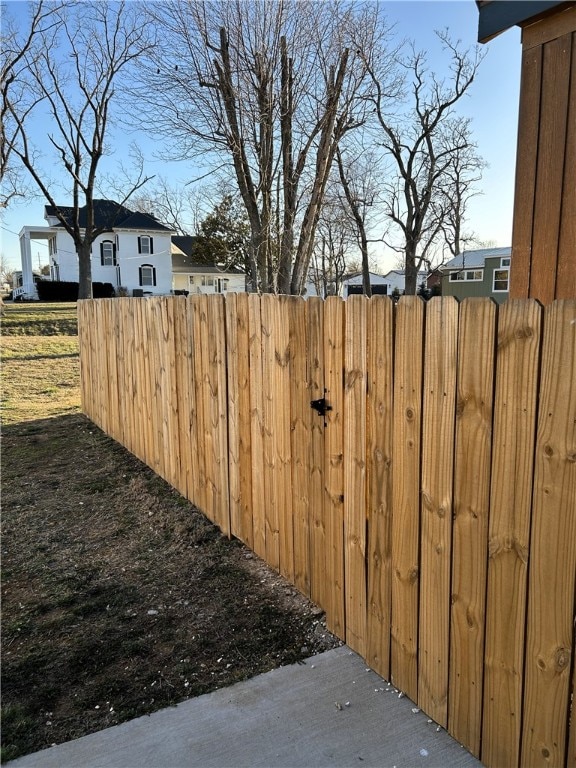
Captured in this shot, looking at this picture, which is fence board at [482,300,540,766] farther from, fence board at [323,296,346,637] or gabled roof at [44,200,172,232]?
gabled roof at [44,200,172,232]

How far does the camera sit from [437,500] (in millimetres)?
1929

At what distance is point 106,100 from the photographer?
17.8m

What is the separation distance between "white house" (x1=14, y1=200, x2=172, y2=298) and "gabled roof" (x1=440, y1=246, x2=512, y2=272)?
16.7 metres

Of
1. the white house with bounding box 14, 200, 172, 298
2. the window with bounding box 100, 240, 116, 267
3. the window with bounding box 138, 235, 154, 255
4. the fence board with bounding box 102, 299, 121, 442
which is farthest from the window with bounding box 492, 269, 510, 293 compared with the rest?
the fence board with bounding box 102, 299, 121, 442

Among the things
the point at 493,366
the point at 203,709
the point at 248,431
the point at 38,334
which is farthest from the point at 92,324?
the point at 38,334

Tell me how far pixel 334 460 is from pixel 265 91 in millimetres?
8659

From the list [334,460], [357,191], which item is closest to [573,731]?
[334,460]

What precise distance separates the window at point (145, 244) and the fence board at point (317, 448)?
30601 millimetres

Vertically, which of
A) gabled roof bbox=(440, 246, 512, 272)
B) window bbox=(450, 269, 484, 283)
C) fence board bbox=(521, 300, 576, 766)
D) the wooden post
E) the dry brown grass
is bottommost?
the dry brown grass

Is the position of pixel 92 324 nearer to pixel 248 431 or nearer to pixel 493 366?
pixel 248 431

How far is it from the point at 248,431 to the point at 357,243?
2157 cm

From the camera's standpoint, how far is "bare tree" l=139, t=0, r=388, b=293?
884 centimetres

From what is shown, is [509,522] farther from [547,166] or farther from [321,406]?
[547,166]

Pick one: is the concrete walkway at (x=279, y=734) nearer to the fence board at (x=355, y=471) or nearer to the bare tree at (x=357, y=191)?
the fence board at (x=355, y=471)
